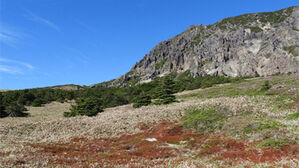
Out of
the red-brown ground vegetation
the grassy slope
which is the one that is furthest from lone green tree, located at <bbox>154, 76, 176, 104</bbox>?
the red-brown ground vegetation

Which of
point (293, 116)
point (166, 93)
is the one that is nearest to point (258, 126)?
point (293, 116)

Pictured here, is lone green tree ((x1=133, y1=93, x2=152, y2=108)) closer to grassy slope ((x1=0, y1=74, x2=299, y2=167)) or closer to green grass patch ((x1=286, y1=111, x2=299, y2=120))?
grassy slope ((x1=0, y1=74, x2=299, y2=167))

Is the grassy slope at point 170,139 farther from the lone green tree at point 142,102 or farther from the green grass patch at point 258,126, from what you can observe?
the lone green tree at point 142,102

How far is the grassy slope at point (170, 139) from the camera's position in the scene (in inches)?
497

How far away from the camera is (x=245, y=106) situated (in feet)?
98.6

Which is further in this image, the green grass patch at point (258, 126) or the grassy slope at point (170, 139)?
the green grass patch at point (258, 126)

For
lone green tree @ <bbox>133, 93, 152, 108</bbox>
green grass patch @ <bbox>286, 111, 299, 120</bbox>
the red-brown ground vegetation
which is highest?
lone green tree @ <bbox>133, 93, 152, 108</bbox>

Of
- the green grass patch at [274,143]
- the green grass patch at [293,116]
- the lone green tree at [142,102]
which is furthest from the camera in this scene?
the lone green tree at [142,102]

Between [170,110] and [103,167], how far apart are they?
1062 inches

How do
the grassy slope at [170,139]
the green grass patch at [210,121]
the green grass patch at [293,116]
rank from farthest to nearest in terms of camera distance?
the green grass patch at [210,121] → the green grass patch at [293,116] → the grassy slope at [170,139]

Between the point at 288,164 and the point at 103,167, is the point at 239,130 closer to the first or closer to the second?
the point at 288,164

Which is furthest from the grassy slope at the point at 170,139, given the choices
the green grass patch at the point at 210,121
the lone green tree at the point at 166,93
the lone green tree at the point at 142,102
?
the lone green tree at the point at 142,102

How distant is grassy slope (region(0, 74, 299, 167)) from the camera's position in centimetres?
1263

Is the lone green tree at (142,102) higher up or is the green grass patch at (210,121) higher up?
the lone green tree at (142,102)
